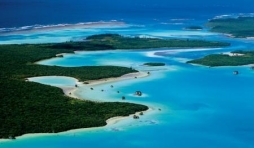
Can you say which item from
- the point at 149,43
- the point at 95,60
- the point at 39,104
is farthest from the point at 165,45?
the point at 39,104

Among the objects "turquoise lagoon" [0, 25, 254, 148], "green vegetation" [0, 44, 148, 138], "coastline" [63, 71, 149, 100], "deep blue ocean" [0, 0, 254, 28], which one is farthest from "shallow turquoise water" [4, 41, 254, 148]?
"deep blue ocean" [0, 0, 254, 28]

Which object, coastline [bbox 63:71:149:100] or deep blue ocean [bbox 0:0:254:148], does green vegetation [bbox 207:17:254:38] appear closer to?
deep blue ocean [bbox 0:0:254:148]

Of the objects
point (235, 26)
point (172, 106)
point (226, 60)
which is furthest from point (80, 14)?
point (172, 106)

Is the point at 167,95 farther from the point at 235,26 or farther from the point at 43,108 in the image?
the point at 235,26

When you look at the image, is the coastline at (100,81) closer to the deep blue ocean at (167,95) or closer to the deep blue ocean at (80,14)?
the deep blue ocean at (167,95)

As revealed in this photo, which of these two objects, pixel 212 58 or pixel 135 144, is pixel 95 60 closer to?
pixel 212 58


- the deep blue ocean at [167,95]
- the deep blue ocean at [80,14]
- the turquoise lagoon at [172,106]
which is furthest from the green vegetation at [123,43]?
A: the deep blue ocean at [80,14]
